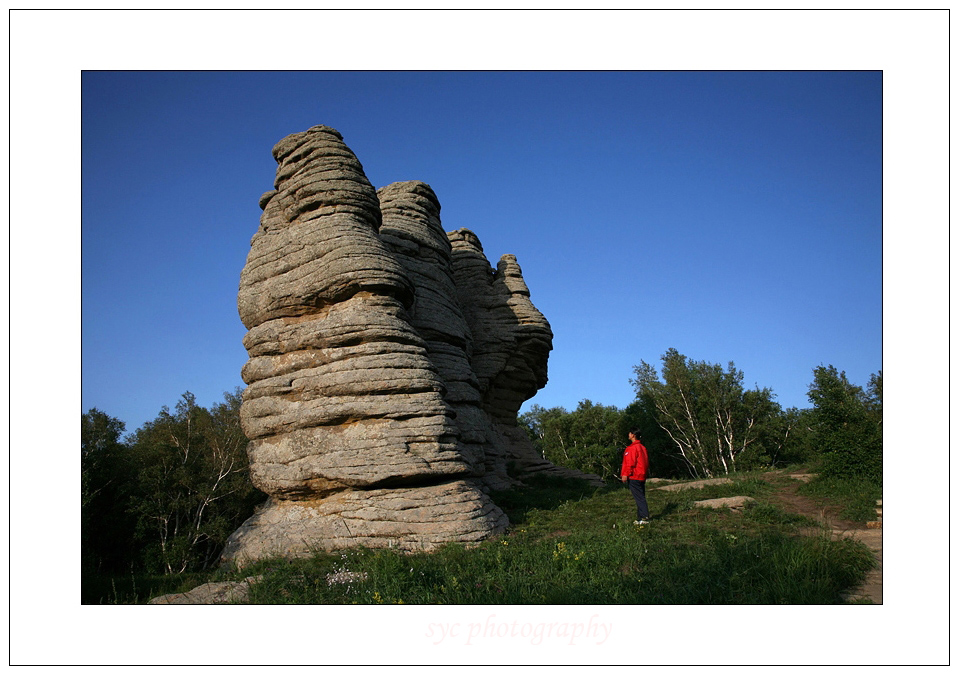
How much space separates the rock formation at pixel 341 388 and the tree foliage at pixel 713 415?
26.3 meters

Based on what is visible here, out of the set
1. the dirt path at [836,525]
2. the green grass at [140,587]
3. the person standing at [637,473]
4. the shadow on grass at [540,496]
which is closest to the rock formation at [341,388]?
the green grass at [140,587]

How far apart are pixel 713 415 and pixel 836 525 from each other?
29.2m

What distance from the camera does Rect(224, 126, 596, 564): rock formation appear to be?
1068 centimetres

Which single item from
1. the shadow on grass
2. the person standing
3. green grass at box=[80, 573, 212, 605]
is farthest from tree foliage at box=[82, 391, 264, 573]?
the person standing

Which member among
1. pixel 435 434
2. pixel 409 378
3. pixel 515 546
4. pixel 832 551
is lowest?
pixel 515 546

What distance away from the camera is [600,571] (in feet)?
23.3

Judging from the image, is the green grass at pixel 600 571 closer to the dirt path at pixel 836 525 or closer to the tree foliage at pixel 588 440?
the dirt path at pixel 836 525

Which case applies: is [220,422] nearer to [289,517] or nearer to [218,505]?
[218,505]

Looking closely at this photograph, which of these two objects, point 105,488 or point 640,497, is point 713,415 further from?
point 105,488

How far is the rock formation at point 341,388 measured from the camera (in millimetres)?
10680

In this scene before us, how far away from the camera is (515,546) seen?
30.3ft

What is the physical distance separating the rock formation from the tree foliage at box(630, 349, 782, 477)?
86.4 feet
